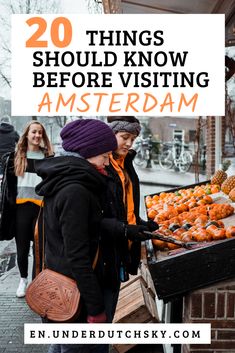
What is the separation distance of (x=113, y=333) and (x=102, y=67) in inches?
61.9

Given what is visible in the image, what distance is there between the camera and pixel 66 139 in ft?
6.28

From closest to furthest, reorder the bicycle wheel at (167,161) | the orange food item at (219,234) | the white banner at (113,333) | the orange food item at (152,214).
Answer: the white banner at (113,333)
the orange food item at (219,234)
the orange food item at (152,214)
the bicycle wheel at (167,161)

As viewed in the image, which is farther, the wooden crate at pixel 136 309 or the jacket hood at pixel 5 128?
the jacket hood at pixel 5 128

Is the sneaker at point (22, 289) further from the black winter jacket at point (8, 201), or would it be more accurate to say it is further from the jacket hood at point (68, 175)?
the jacket hood at point (68, 175)

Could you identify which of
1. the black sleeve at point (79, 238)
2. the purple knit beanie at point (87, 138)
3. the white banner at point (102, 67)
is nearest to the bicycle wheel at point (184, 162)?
the white banner at point (102, 67)

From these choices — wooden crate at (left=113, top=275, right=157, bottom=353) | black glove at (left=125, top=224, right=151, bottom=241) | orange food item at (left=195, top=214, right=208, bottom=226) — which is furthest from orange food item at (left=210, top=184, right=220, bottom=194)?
black glove at (left=125, top=224, right=151, bottom=241)

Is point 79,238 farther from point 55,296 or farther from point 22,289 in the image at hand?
point 22,289

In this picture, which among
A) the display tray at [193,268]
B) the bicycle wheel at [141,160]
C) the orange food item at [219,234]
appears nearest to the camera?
the display tray at [193,268]

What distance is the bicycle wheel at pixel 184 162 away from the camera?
1700 centimetres

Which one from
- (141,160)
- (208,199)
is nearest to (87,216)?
(208,199)

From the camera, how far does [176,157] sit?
17.6 metres

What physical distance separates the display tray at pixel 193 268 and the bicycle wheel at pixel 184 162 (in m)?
14.8

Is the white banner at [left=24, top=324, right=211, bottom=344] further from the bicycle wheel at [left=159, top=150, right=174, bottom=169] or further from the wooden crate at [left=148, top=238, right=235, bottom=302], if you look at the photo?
the bicycle wheel at [left=159, top=150, right=174, bottom=169]

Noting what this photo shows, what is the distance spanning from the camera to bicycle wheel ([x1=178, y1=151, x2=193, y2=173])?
1700cm
